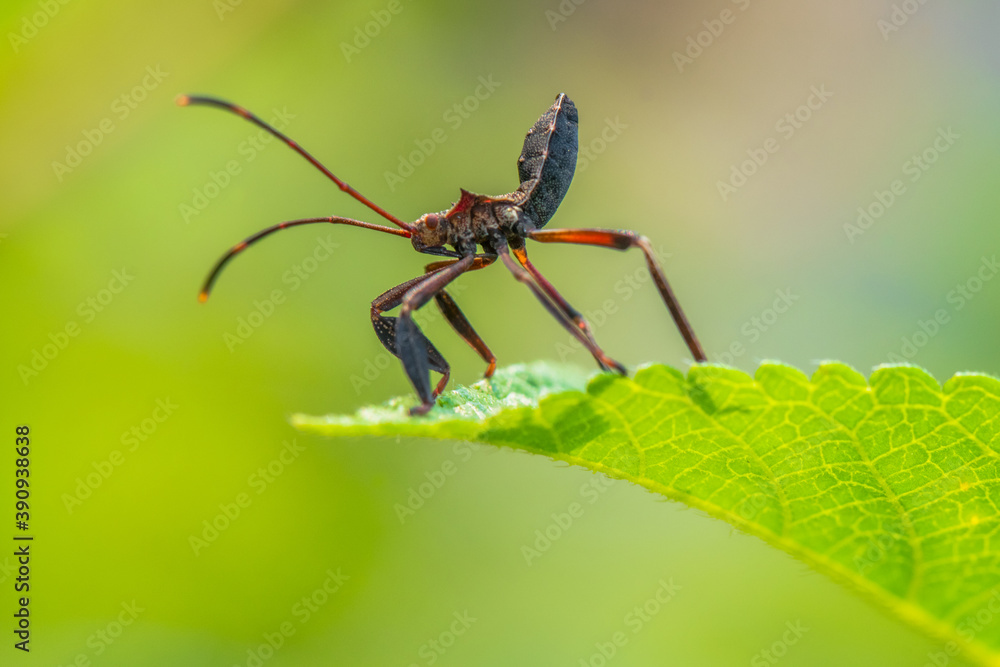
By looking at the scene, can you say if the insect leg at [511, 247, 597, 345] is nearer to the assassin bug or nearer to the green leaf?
the assassin bug

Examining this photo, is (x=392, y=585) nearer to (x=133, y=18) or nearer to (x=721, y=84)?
(x=133, y=18)

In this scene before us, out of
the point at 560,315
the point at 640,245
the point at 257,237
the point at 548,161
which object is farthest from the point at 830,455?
the point at 257,237

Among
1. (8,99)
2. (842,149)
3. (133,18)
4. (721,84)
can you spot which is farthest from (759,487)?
(721,84)

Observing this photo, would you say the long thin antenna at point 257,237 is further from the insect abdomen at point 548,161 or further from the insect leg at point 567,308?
the insect leg at point 567,308

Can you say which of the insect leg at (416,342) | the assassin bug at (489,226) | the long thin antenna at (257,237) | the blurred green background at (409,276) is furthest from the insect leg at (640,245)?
the blurred green background at (409,276)

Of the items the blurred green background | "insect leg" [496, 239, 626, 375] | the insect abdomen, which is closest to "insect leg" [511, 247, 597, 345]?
"insect leg" [496, 239, 626, 375]

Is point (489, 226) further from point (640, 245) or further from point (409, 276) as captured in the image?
point (409, 276)
